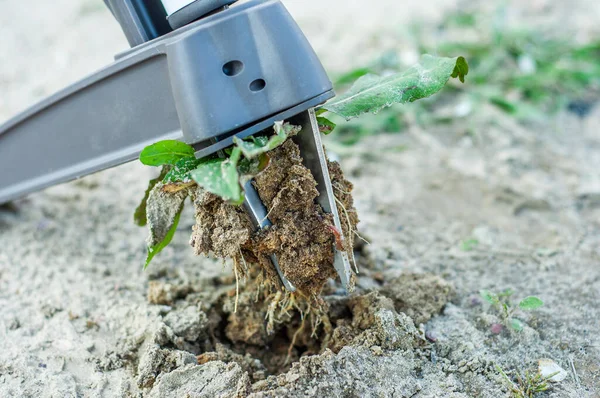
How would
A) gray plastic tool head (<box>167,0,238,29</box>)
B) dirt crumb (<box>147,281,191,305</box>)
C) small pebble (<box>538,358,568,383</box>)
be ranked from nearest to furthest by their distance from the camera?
gray plastic tool head (<box>167,0,238,29</box>) → small pebble (<box>538,358,568,383</box>) → dirt crumb (<box>147,281,191,305</box>)

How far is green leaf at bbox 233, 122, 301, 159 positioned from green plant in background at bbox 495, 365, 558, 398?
712mm

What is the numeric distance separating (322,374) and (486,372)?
1.26ft

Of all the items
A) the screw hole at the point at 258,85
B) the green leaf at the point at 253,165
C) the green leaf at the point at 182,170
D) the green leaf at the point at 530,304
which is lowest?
the green leaf at the point at 530,304

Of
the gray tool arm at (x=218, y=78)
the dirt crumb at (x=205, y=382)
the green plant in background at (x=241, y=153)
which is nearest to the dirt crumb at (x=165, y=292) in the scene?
the green plant in background at (x=241, y=153)

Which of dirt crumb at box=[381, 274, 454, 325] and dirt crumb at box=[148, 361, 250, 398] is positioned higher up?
dirt crumb at box=[148, 361, 250, 398]

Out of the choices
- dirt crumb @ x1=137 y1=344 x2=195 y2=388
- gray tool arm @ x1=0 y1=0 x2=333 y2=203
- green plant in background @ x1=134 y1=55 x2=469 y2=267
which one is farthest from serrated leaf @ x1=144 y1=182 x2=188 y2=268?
dirt crumb @ x1=137 y1=344 x2=195 y2=388

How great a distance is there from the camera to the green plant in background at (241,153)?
1106mm

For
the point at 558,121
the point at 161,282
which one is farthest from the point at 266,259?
the point at 558,121

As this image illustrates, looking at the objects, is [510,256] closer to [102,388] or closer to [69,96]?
[102,388]

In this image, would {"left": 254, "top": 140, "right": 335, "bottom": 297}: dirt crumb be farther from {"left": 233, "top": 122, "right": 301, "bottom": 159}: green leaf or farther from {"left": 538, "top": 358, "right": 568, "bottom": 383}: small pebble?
{"left": 538, "top": 358, "right": 568, "bottom": 383}: small pebble

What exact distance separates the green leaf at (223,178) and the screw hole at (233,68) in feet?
0.53

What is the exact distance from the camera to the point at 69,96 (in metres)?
1.42

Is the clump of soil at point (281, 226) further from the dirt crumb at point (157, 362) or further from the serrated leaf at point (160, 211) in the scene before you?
the dirt crumb at point (157, 362)

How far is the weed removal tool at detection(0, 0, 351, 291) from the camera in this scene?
3.74 ft
